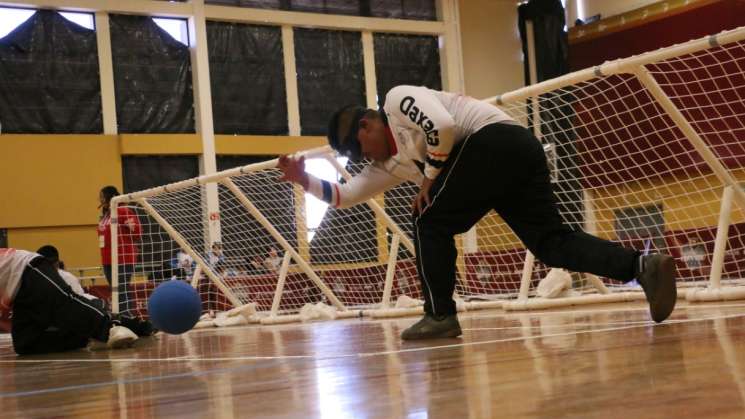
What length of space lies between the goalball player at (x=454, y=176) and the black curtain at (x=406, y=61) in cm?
1536

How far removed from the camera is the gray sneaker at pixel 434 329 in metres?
3.80

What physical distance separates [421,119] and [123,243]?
A: 21.9ft

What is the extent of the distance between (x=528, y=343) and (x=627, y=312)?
1.79 m

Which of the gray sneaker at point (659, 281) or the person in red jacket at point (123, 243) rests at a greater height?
the person in red jacket at point (123, 243)

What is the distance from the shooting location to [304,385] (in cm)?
231

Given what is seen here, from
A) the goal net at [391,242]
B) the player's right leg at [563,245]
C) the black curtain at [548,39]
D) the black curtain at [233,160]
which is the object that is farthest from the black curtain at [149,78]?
the player's right leg at [563,245]

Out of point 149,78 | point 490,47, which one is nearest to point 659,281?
point 149,78

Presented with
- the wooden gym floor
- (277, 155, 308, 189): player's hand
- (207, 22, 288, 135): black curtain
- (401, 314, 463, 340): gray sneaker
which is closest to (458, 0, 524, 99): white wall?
(207, 22, 288, 135): black curtain

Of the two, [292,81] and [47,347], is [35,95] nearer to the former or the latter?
[292,81]

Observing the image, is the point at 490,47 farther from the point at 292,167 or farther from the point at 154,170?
the point at 292,167

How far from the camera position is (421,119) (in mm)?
3572

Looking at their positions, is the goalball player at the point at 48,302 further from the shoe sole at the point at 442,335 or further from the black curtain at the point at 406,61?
the black curtain at the point at 406,61

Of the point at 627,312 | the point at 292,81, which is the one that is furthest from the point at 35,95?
the point at 627,312

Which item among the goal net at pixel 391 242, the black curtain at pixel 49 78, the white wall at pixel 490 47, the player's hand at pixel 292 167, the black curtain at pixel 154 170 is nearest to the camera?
the player's hand at pixel 292 167
